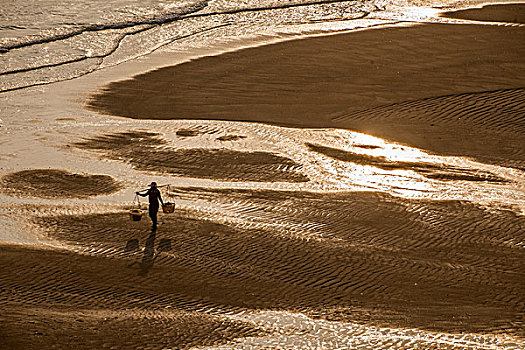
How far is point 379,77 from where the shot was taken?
23766 mm

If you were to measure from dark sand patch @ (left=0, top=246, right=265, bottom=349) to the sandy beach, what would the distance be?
0.03m

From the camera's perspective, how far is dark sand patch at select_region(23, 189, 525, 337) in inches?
441

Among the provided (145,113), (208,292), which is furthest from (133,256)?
(145,113)

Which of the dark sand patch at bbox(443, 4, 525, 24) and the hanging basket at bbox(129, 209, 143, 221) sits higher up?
the dark sand patch at bbox(443, 4, 525, 24)

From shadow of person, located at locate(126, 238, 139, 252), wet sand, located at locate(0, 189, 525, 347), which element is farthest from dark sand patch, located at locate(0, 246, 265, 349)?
shadow of person, located at locate(126, 238, 139, 252)

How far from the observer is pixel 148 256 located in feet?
41.8

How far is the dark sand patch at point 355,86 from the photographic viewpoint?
1945cm

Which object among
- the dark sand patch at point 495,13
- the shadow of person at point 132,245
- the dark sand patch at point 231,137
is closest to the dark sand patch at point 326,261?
the shadow of person at point 132,245

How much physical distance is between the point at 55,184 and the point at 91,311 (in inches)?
234

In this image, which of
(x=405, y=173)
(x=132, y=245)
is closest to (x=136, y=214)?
(x=132, y=245)

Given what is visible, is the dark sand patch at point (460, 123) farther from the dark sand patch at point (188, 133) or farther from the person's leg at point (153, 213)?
the person's leg at point (153, 213)

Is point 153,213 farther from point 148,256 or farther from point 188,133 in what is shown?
point 188,133

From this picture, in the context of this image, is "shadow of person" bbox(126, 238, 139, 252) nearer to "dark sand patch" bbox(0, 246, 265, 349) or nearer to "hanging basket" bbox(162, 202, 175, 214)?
"dark sand patch" bbox(0, 246, 265, 349)

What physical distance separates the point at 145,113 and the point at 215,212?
7576 millimetres
